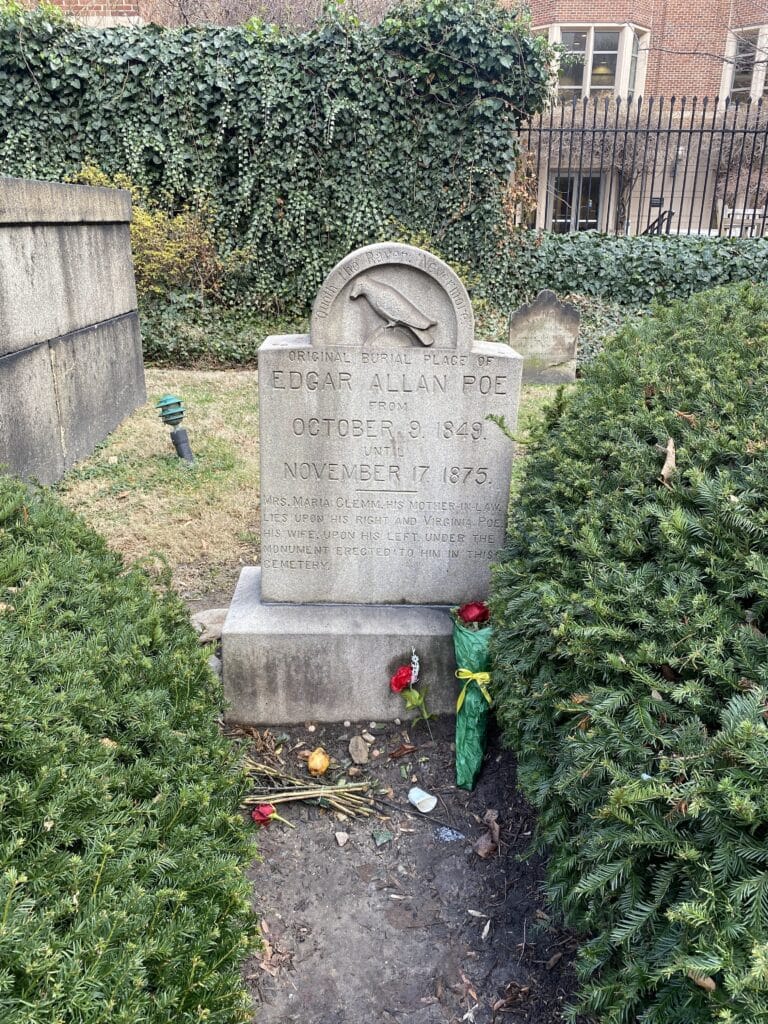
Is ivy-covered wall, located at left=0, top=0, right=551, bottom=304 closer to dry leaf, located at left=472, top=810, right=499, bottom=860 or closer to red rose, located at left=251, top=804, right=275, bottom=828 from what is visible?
red rose, located at left=251, top=804, right=275, bottom=828

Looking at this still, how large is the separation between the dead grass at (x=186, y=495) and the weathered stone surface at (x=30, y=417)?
0.26 m

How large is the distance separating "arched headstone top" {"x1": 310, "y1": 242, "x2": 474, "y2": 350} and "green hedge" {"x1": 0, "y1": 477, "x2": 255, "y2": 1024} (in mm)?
1461

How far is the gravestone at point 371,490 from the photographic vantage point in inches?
131

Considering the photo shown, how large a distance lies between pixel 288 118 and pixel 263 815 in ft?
32.0

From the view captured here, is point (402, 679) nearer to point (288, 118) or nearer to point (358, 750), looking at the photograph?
point (358, 750)

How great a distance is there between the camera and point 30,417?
5.51 meters

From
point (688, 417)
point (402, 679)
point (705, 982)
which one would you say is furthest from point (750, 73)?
point (705, 982)

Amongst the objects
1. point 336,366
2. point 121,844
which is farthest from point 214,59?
point 121,844

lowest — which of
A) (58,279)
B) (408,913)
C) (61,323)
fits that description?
(408,913)

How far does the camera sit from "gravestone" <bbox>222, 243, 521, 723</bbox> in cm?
334

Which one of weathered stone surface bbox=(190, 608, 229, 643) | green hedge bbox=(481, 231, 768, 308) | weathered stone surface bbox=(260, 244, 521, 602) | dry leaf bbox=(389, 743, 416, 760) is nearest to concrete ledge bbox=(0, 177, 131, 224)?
weathered stone surface bbox=(260, 244, 521, 602)

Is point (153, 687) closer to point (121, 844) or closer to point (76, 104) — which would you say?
point (121, 844)

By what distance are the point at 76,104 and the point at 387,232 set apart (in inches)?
176

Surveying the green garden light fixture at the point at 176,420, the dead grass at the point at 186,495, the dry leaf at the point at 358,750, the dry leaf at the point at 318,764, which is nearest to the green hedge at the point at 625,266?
the dead grass at the point at 186,495
